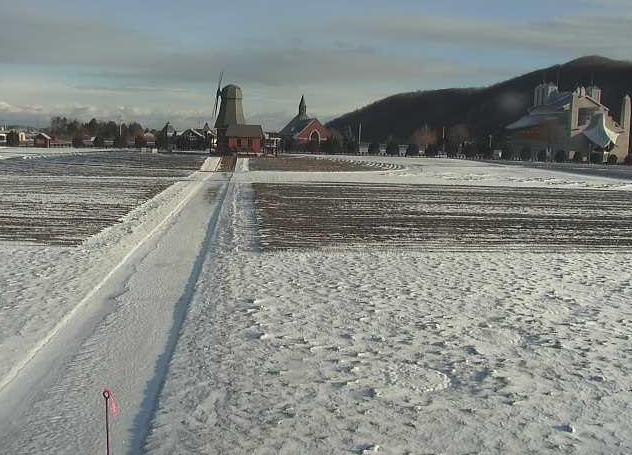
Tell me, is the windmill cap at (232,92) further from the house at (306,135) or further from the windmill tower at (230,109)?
the house at (306,135)

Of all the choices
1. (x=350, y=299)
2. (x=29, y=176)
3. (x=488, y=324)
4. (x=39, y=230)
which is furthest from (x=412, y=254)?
(x=29, y=176)

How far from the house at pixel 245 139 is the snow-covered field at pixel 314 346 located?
233 ft

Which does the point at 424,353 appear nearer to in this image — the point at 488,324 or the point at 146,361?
the point at 488,324

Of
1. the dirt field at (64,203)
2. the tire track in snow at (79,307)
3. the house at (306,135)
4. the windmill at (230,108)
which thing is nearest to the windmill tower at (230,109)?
the windmill at (230,108)

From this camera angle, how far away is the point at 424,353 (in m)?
7.74

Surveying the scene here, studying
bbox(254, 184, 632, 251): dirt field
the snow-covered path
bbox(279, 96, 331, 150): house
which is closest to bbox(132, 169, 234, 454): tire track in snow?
the snow-covered path

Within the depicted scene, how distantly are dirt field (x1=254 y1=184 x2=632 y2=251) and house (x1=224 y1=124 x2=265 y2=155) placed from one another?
52.9 m

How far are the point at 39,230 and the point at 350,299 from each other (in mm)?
9501

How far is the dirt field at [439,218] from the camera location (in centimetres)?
1633

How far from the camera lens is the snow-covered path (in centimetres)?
575

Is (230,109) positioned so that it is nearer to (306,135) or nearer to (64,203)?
(306,135)

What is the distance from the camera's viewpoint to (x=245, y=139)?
86625mm

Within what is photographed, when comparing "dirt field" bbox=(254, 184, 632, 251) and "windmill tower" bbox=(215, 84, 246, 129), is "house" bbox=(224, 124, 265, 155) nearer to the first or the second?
"windmill tower" bbox=(215, 84, 246, 129)

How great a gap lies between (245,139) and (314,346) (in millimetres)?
80086
